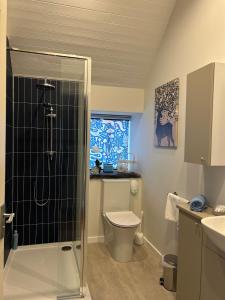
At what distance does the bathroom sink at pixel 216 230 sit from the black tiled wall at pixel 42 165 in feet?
5.64

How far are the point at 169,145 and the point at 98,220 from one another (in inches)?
58.5

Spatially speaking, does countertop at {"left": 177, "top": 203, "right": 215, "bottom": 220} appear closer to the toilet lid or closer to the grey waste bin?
the grey waste bin

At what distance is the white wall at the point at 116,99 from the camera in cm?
331

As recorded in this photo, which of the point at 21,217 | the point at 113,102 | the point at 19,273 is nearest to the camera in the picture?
the point at 19,273

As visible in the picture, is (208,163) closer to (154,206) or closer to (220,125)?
(220,125)

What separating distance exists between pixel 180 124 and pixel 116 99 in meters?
1.17

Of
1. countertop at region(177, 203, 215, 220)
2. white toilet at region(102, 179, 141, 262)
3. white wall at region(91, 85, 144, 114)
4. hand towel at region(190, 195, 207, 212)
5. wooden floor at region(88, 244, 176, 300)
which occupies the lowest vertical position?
wooden floor at region(88, 244, 176, 300)

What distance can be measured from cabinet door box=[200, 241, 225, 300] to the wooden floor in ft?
2.27

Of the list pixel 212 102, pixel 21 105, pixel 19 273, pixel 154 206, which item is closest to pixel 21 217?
pixel 19 273

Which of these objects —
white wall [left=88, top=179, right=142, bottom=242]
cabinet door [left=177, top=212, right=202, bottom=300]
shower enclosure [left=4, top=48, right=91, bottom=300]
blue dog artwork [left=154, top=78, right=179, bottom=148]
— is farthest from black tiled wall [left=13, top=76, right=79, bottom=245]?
cabinet door [left=177, top=212, right=202, bottom=300]

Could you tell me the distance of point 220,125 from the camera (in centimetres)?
177

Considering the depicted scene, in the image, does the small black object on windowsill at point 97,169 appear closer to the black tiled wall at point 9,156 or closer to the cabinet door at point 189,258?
the black tiled wall at point 9,156

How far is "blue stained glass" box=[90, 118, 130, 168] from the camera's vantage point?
3.84 m

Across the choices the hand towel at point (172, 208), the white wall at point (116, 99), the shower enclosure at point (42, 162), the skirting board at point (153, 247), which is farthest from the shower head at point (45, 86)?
the skirting board at point (153, 247)
